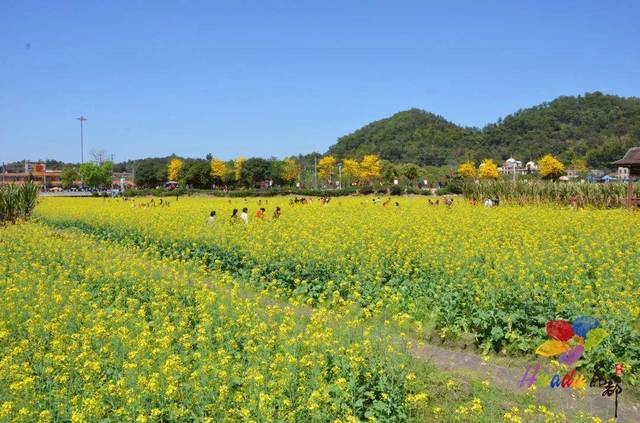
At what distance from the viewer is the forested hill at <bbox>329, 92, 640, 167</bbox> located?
10719 centimetres

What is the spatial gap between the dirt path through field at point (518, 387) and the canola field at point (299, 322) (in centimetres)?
30

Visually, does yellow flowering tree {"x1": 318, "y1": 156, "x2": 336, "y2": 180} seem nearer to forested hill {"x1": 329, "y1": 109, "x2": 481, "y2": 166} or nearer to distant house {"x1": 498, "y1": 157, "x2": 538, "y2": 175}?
forested hill {"x1": 329, "y1": 109, "x2": 481, "y2": 166}

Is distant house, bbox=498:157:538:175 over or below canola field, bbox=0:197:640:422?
over

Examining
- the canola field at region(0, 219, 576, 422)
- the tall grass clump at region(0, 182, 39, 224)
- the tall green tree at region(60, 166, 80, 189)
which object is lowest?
the canola field at region(0, 219, 576, 422)

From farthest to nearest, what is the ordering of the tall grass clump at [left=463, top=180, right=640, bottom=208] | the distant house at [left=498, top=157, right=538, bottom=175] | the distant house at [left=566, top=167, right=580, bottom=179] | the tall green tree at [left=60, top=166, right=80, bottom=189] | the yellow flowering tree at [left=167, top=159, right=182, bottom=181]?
the tall green tree at [left=60, top=166, right=80, bottom=189] → the yellow flowering tree at [left=167, top=159, right=182, bottom=181] → the distant house at [left=498, top=157, right=538, bottom=175] → the distant house at [left=566, top=167, right=580, bottom=179] → the tall grass clump at [left=463, top=180, right=640, bottom=208]

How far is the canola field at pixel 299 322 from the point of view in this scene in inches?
201

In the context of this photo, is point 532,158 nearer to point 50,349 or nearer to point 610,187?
point 610,187

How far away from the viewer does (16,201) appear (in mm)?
24812

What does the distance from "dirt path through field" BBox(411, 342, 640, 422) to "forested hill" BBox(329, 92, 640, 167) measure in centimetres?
9816

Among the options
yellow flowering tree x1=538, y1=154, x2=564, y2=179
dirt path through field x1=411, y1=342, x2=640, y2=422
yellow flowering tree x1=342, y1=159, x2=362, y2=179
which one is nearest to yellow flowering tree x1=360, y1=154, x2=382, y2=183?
yellow flowering tree x1=342, y1=159, x2=362, y2=179

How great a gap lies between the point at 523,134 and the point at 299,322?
125500mm

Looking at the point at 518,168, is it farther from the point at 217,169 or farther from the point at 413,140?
the point at 217,169

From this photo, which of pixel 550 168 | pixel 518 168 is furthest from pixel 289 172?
pixel 518 168

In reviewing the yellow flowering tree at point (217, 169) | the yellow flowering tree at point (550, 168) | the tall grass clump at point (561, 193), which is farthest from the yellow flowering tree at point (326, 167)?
the tall grass clump at point (561, 193)
